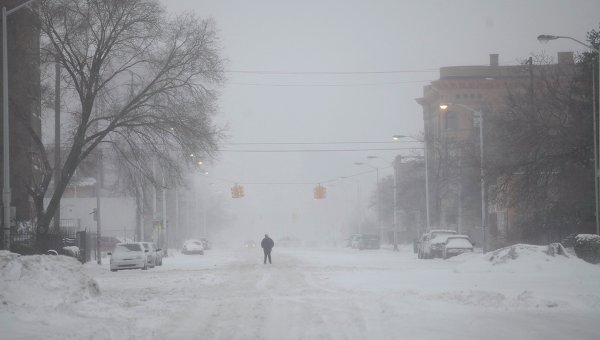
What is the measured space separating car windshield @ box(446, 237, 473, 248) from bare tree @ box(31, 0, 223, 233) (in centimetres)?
1733

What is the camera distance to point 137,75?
112 feet

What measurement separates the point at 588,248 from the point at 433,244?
58.9ft

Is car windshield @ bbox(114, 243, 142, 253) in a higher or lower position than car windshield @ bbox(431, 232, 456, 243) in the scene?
higher

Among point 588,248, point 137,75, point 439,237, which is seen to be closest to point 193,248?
point 439,237

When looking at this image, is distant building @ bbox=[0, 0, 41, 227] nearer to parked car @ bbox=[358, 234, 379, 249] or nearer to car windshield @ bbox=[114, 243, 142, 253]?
car windshield @ bbox=[114, 243, 142, 253]

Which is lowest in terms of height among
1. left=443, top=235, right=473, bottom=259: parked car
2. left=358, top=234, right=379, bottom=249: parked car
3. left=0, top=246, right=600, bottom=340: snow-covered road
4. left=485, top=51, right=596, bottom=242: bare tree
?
left=358, top=234, right=379, bottom=249: parked car

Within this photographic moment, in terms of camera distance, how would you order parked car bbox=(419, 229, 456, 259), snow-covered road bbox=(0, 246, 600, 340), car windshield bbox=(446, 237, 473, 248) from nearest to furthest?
snow-covered road bbox=(0, 246, 600, 340) < car windshield bbox=(446, 237, 473, 248) < parked car bbox=(419, 229, 456, 259)

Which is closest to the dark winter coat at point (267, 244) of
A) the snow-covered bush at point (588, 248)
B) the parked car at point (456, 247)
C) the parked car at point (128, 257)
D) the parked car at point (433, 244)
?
the parked car at point (128, 257)

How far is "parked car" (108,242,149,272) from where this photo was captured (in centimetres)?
3681

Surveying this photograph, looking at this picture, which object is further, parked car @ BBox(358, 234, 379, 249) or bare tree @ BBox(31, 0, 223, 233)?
parked car @ BBox(358, 234, 379, 249)

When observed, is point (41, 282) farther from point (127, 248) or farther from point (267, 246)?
point (267, 246)

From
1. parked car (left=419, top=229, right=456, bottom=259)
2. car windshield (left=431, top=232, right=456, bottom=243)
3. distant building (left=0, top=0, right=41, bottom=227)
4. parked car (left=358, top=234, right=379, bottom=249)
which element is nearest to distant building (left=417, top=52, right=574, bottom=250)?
car windshield (left=431, top=232, right=456, bottom=243)

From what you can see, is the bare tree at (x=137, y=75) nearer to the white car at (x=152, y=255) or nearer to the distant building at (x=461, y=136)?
the white car at (x=152, y=255)

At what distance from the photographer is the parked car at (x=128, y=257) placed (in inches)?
1449
